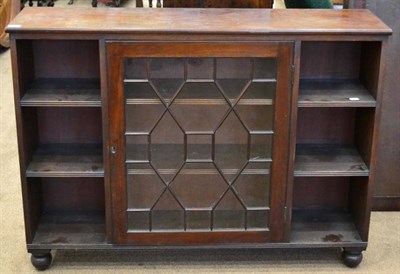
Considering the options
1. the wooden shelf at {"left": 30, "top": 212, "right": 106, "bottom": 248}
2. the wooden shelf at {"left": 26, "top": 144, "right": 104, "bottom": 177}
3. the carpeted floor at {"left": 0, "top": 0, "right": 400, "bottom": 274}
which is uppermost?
the wooden shelf at {"left": 26, "top": 144, "right": 104, "bottom": 177}

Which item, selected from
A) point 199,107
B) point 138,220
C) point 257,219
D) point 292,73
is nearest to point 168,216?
point 138,220

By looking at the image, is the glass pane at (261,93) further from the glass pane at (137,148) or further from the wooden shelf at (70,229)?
the wooden shelf at (70,229)

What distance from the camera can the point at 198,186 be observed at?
2.34m

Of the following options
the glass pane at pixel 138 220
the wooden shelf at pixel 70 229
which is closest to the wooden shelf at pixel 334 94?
the glass pane at pixel 138 220

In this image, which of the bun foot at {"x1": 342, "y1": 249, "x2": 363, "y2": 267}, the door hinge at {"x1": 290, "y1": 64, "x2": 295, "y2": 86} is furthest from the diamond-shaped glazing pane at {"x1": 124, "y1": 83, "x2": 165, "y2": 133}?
the bun foot at {"x1": 342, "y1": 249, "x2": 363, "y2": 267}

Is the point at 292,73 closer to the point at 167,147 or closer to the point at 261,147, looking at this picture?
the point at 261,147

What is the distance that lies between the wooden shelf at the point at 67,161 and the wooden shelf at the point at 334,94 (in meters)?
0.76

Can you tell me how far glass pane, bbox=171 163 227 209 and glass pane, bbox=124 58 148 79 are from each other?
37 centimetres

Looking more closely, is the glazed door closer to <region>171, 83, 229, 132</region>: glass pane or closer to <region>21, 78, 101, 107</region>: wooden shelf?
<region>171, 83, 229, 132</region>: glass pane

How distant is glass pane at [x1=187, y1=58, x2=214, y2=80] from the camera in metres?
2.18

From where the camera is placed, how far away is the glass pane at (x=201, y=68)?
Answer: 218cm

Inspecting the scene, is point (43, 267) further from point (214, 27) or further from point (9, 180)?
point (214, 27)

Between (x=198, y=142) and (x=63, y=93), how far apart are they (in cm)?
50

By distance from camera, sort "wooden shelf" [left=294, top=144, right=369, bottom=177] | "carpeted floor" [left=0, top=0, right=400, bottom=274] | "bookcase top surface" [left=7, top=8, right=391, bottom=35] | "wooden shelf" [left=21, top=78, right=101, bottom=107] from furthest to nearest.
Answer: "carpeted floor" [left=0, top=0, right=400, bottom=274] → "wooden shelf" [left=294, top=144, right=369, bottom=177] → "wooden shelf" [left=21, top=78, right=101, bottom=107] → "bookcase top surface" [left=7, top=8, right=391, bottom=35]
